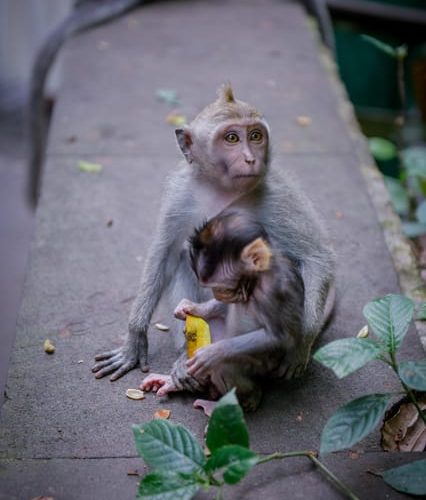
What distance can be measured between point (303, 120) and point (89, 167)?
202 centimetres

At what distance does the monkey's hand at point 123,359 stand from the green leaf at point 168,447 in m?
0.94

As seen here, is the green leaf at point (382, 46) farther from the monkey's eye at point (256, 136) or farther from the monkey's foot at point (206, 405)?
the monkey's foot at point (206, 405)

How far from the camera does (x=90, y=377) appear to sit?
428cm

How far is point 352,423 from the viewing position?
3396 millimetres

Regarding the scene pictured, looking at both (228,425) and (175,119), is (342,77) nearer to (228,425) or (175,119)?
(175,119)

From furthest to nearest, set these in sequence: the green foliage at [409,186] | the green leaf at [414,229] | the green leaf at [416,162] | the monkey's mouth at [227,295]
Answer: the green leaf at [416,162] < the green foliage at [409,186] < the green leaf at [414,229] < the monkey's mouth at [227,295]

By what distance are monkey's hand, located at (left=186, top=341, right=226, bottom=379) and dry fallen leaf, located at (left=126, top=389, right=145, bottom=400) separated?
1.50 ft

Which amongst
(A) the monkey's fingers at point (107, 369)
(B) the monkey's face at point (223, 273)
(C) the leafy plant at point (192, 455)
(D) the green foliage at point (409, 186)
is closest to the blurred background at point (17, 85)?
(D) the green foliage at point (409, 186)

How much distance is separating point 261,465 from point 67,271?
2.13 m

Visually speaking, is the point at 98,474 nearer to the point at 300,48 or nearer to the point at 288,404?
→ the point at 288,404

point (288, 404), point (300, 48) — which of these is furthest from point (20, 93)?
point (288, 404)

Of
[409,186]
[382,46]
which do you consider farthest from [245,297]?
[409,186]

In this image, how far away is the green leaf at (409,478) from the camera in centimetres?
337

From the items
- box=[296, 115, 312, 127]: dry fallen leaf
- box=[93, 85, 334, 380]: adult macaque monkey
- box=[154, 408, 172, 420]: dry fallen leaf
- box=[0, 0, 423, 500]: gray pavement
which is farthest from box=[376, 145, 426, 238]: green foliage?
box=[154, 408, 172, 420]: dry fallen leaf
